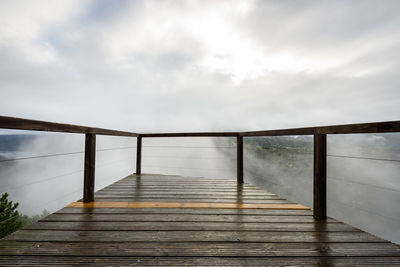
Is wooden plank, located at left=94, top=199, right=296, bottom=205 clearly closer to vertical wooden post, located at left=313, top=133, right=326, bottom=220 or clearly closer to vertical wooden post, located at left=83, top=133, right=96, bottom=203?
vertical wooden post, located at left=83, top=133, right=96, bottom=203

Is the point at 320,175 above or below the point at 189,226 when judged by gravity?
above

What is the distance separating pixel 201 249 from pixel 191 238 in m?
0.14

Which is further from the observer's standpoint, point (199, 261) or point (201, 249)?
point (201, 249)

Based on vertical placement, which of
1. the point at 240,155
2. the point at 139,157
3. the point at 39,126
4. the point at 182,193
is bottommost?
the point at 182,193

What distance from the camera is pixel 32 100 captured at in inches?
1094

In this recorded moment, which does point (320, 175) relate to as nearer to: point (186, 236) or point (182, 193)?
point (186, 236)

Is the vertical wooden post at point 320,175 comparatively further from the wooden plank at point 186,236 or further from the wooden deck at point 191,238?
the wooden plank at point 186,236

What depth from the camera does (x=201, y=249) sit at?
3.36 ft

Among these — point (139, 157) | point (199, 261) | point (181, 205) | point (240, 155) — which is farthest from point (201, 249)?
point (139, 157)

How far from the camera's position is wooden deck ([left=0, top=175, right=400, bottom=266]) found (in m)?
0.94

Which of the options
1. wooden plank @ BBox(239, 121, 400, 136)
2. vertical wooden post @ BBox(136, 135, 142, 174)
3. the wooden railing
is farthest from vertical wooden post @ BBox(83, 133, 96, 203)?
wooden plank @ BBox(239, 121, 400, 136)

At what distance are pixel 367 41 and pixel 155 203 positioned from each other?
8322mm

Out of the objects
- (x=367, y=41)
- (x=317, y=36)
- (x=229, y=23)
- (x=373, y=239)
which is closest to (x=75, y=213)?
(x=373, y=239)

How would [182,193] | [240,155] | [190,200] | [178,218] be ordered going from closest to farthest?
[178,218] → [190,200] → [182,193] → [240,155]
